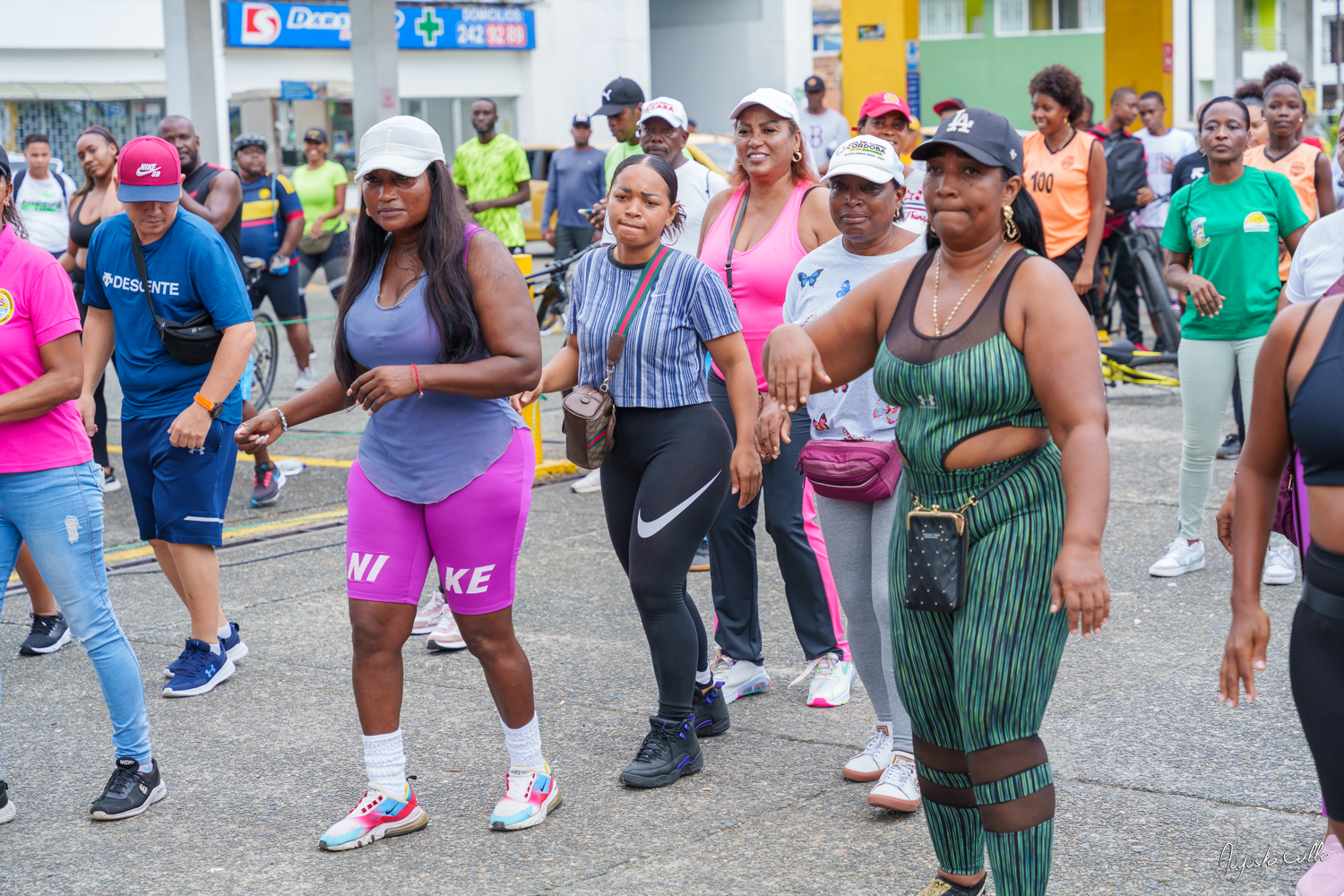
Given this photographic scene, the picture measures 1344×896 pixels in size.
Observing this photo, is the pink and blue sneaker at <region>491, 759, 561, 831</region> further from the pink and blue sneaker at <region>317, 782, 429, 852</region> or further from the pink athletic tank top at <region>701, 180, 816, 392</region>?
the pink athletic tank top at <region>701, 180, 816, 392</region>

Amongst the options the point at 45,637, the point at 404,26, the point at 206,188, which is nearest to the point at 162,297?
the point at 45,637

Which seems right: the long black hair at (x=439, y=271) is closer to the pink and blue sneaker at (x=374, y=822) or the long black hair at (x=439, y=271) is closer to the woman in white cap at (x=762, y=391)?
the pink and blue sneaker at (x=374, y=822)

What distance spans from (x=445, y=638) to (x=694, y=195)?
2.20 meters

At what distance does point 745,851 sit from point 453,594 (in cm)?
105

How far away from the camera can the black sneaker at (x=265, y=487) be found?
28.2 feet

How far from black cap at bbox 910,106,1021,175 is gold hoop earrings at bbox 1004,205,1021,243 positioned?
0.08 metres

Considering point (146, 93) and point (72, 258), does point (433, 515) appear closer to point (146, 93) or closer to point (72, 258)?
point (72, 258)

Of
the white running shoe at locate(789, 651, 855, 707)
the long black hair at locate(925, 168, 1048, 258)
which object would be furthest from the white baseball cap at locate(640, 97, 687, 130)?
the long black hair at locate(925, 168, 1048, 258)

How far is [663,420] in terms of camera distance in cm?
446

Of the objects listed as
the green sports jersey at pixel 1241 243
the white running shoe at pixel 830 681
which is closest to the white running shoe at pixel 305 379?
the green sports jersey at pixel 1241 243

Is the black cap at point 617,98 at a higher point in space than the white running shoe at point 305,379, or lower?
higher

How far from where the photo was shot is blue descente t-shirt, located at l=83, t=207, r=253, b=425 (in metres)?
5.41

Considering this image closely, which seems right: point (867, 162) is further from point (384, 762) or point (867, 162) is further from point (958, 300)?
point (384, 762)

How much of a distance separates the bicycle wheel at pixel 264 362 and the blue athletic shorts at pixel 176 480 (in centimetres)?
556
